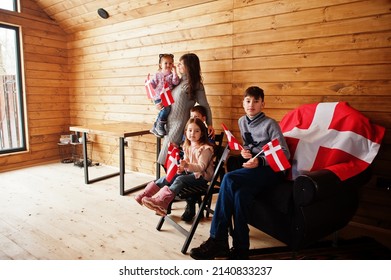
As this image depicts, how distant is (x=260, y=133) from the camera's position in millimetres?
2004

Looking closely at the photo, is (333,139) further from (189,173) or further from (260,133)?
(189,173)

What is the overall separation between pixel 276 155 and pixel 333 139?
474 mm

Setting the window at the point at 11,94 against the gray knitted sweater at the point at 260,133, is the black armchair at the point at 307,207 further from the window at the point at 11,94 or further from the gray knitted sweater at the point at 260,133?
the window at the point at 11,94

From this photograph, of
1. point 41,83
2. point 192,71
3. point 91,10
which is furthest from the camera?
point 41,83

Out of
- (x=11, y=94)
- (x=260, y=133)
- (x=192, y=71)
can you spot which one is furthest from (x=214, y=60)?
(x=11, y=94)

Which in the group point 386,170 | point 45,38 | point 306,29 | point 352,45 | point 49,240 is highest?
point 45,38

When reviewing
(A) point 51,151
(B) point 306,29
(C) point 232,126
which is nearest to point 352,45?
(B) point 306,29

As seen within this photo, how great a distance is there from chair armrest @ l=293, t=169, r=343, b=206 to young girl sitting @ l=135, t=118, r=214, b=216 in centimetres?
68

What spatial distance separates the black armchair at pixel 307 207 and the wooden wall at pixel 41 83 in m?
3.80

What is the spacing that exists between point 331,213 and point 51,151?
425cm

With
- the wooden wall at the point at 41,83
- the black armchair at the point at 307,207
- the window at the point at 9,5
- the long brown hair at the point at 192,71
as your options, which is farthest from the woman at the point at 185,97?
the window at the point at 9,5

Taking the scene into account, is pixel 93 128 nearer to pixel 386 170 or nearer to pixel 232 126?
pixel 232 126

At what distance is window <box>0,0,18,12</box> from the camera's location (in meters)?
4.04

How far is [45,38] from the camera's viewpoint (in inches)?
174
